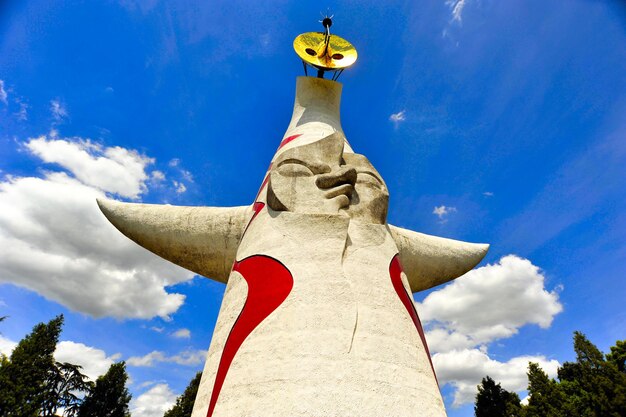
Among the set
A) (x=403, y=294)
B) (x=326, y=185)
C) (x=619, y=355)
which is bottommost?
(x=403, y=294)

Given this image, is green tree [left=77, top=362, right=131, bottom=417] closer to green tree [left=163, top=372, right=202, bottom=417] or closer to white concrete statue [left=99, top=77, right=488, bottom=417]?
green tree [left=163, top=372, right=202, bottom=417]

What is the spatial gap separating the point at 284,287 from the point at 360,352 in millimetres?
904

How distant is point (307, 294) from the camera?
323 centimetres

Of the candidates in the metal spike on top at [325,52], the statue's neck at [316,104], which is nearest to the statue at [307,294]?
the statue's neck at [316,104]

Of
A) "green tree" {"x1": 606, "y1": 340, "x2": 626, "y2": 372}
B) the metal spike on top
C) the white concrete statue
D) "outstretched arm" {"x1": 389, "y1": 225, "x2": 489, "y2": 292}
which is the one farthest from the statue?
"green tree" {"x1": 606, "y1": 340, "x2": 626, "y2": 372}

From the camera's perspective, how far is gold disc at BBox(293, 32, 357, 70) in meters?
8.37

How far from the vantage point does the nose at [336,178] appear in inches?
172

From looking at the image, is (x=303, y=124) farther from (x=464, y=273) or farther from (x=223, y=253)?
(x=464, y=273)

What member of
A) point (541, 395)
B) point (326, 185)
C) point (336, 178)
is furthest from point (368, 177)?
point (541, 395)

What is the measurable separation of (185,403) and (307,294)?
22903 millimetres

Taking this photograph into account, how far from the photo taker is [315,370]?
2.68 m

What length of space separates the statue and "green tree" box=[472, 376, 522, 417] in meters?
19.4

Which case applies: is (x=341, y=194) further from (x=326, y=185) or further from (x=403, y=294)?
(x=403, y=294)

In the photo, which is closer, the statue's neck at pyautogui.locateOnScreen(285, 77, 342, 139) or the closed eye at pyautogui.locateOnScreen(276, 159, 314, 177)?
the closed eye at pyautogui.locateOnScreen(276, 159, 314, 177)
